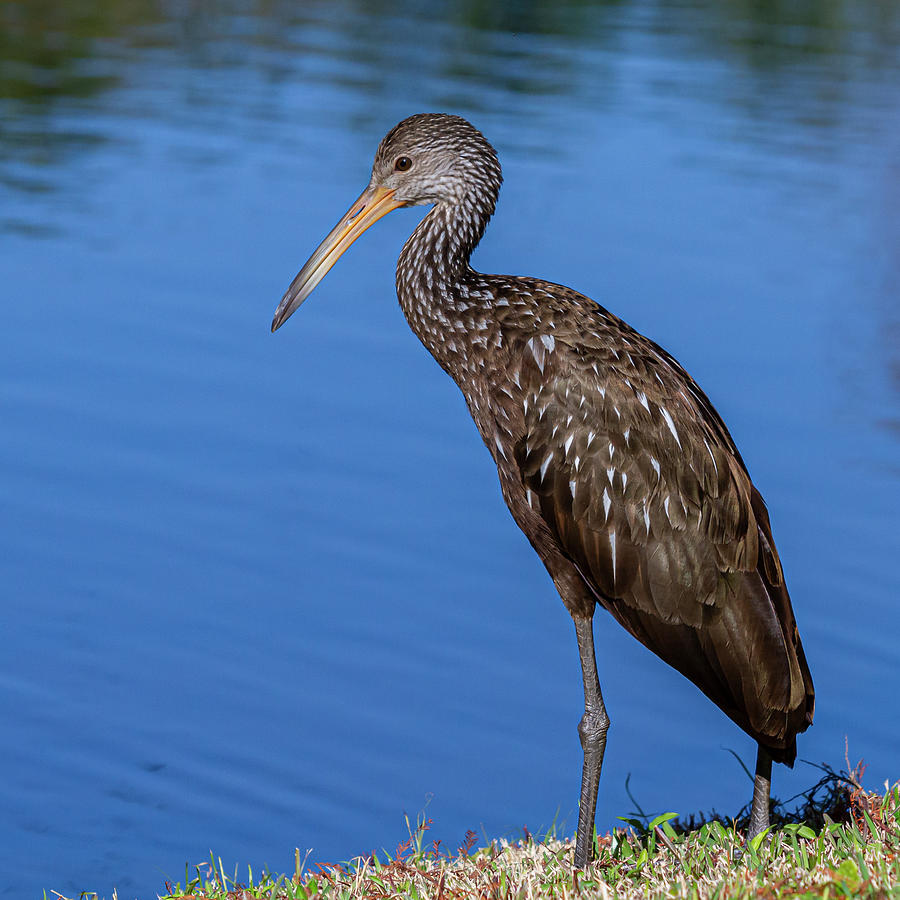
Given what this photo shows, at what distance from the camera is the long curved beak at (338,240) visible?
5.23 m

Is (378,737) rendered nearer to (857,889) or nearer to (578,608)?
(578,608)

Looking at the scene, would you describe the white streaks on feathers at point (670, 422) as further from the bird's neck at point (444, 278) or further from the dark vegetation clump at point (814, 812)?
the dark vegetation clump at point (814, 812)

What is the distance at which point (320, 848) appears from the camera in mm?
5578

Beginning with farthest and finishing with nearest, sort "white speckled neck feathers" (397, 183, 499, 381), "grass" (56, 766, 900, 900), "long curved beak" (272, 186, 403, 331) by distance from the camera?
"long curved beak" (272, 186, 403, 331)
"white speckled neck feathers" (397, 183, 499, 381)
"grass" (56, 766, 900, 900)

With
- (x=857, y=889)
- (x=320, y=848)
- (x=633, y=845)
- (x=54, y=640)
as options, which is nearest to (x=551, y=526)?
(x=633, y=845)

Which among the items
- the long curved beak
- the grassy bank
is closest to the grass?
the grassy bank

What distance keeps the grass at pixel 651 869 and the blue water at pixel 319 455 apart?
1.08m

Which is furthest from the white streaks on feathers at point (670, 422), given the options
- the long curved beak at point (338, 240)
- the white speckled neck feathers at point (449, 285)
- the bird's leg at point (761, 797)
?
the long curved beak at point (338, 240)

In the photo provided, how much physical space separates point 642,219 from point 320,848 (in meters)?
8.13

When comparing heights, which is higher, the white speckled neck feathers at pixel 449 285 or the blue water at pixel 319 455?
the white speckled neck feathers at pixel 449 285

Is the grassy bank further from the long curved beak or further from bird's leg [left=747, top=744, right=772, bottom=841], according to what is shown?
the long curved beak

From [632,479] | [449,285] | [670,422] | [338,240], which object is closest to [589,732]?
[632,479]

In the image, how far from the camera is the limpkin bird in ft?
14.8

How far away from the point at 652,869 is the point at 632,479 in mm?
1088
